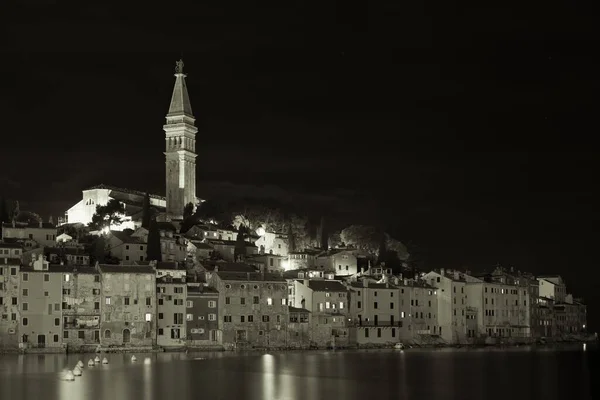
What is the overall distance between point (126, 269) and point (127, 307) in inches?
112

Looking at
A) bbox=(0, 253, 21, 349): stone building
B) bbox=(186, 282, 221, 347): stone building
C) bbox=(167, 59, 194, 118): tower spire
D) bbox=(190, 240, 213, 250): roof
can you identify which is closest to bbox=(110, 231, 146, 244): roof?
bbox=(190, 240, 213, 250): roof

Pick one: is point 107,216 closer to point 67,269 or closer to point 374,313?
point 374,313

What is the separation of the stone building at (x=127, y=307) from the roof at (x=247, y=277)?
21.9ft

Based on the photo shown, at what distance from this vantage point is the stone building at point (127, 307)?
73.5 meters

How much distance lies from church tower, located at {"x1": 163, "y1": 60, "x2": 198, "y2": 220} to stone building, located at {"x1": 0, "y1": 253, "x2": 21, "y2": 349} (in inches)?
2001

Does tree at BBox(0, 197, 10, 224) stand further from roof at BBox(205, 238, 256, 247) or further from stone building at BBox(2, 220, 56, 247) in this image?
roof at BBox(205, 238, 256, 247)

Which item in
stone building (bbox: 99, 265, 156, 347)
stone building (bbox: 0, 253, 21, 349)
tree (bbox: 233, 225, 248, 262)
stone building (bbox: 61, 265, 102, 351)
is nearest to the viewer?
stone building (bbox: 0, 253, 21, 349)

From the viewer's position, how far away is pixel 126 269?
75.1 metres

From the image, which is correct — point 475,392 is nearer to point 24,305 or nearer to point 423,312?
point 24,305

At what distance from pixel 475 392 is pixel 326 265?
2292 inches

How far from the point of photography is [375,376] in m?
58.8

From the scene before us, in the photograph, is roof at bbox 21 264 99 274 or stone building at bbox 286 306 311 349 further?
stone building at bbox 286 306 311 349

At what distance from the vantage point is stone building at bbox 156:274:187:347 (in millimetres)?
75938

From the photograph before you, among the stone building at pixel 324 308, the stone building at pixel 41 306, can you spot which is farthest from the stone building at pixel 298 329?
the stone building at pixel 41 306
